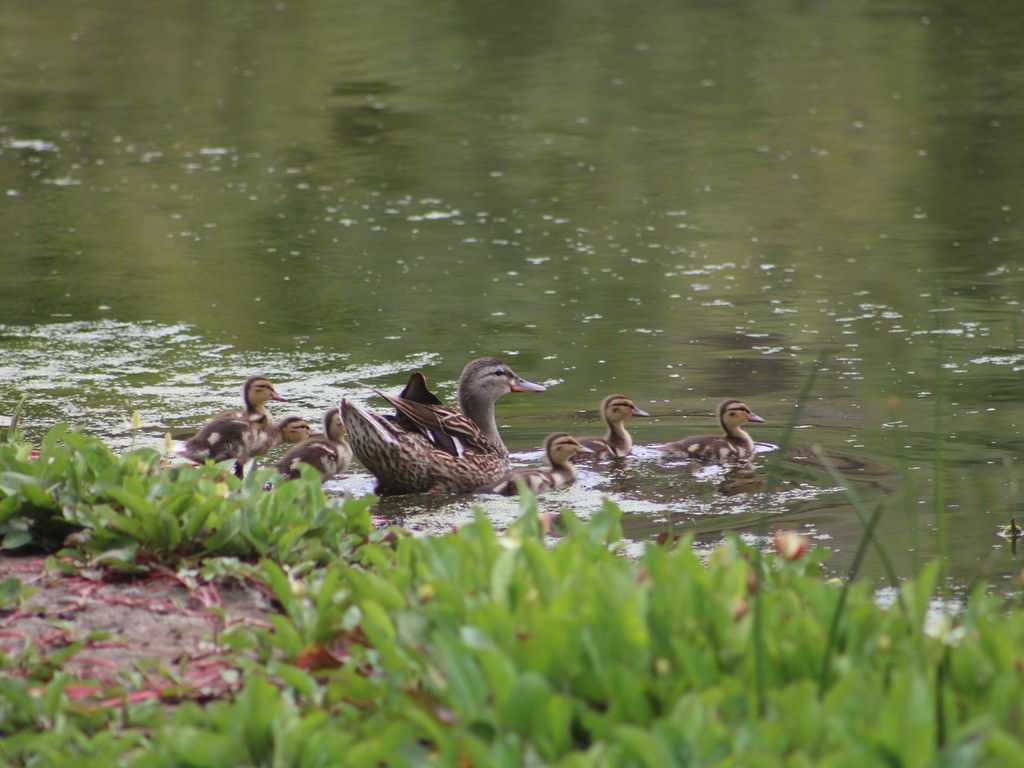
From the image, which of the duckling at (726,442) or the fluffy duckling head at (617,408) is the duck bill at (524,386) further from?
the duckling at (726,442)

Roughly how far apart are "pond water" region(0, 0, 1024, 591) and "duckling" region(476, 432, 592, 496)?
0.14 meters

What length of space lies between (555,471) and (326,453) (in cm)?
112

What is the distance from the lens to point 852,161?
15.8 metres

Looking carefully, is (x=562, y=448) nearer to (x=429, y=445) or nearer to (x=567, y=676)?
(x=429, y=445)

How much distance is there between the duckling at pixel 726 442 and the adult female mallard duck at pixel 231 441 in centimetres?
201

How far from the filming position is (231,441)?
7805 mm

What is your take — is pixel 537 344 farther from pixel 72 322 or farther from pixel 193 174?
pixel 193 174

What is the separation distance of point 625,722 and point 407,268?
9178mm

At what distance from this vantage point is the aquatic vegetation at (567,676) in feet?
10.1

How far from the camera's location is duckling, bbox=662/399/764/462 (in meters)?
7.77

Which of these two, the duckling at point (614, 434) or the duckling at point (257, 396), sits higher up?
the duckling at point (257, 396)

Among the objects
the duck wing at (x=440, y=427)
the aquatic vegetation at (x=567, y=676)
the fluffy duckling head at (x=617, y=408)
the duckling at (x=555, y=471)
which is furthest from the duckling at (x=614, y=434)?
the aquatic vegetation at (x=567, y=676)

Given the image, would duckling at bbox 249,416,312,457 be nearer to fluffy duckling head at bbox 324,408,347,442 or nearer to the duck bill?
fluffy duckling head at bbox 324,408,347,442

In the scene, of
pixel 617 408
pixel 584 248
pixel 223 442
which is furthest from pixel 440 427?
pixel 584 248
